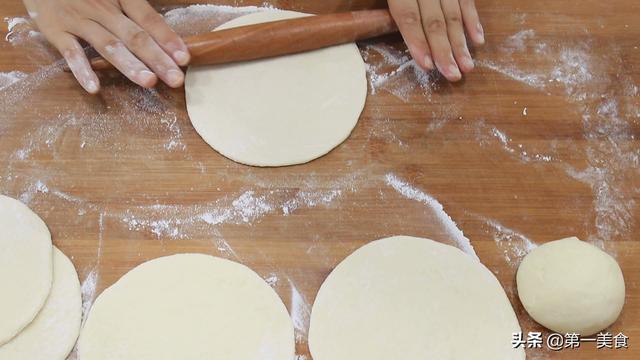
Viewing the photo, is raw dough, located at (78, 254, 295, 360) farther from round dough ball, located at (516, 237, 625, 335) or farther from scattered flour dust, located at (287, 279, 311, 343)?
round dough ball, located at (516, 237, 625, 335)

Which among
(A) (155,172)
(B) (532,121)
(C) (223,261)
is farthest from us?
(B) (532,121)

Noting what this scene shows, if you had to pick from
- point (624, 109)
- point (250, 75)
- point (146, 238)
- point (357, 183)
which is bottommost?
point (624, 109)

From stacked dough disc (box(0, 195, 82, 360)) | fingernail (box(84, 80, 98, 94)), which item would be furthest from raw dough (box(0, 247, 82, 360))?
fingernail (box(84, 80, 98, 94))

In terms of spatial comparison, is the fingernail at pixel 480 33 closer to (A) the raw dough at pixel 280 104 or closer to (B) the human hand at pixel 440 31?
(B) the human hand at pixel 440 31

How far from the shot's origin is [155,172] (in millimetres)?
1730

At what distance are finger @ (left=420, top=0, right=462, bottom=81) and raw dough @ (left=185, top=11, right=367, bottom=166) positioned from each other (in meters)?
0.21

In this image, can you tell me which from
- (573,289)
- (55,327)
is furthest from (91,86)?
(573,289)

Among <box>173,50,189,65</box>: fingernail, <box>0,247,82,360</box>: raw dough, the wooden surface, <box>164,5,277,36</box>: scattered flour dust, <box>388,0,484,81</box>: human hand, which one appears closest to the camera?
<box>0,247,82,360</box>: raw dough

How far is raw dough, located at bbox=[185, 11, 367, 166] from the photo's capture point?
1.76 m

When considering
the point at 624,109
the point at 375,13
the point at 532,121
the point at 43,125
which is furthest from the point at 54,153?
the point at 624,109

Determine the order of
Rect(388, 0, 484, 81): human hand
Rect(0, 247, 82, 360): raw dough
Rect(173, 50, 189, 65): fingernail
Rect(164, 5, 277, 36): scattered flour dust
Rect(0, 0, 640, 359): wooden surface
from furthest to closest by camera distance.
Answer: Rect(164, 5, 277, 36): scattered flour dust < Rect(388, 0, 484, 81): human hand < Rect(173, 50, 189, 65): fingernail < Rect(0, 0, 640, 359): wooden surface < Rect(0, 247, 82, 360): raw dough

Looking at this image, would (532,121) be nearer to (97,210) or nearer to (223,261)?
(223,261)

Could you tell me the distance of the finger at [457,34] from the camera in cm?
186

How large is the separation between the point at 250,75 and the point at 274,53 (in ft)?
0.31
